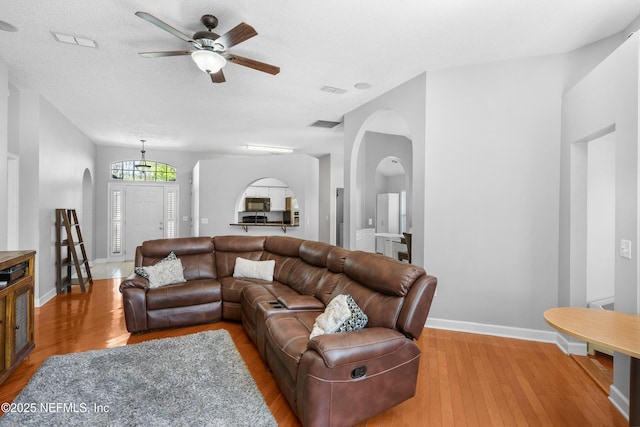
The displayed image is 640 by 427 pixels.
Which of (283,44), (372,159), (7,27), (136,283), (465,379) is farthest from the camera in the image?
(372,159)

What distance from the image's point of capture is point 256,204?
8.99 m

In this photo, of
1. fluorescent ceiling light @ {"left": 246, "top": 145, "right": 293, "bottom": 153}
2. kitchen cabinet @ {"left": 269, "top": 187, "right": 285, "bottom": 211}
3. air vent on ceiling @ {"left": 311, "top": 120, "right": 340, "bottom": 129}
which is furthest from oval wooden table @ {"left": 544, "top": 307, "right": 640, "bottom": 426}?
kitchen cabinet @ {"left": 269, "top": 187, "right": 285, "bottom": 211}

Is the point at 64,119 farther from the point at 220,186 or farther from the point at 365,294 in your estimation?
the point at 365,294

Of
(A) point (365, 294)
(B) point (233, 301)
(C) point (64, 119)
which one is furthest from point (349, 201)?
(C) point (64, 119)

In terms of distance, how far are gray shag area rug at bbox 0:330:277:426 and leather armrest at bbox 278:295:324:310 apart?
62cm

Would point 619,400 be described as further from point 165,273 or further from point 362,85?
point 165,273

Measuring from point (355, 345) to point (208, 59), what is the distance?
244 centimetres

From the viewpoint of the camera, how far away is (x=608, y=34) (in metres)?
2.93

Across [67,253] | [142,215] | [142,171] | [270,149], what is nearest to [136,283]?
[67,253]

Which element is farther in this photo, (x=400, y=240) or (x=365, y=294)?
(x=400, y=240)

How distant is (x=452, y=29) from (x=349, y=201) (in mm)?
2742

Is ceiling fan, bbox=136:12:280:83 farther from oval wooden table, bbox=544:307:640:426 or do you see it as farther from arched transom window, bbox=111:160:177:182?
arched transom window, bbox=111:160:177:182

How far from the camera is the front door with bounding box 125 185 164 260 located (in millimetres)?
8188

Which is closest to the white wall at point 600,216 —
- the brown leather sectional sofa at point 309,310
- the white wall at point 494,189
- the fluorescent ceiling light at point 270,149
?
the white wall at point 494,189
